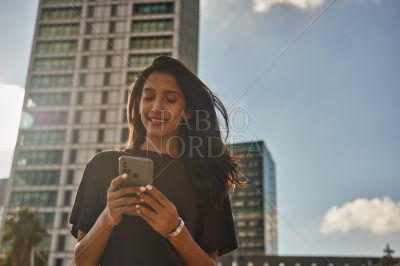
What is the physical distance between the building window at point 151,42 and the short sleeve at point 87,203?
56498mm

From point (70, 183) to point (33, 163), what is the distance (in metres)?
7.12

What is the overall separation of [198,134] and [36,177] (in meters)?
60.6

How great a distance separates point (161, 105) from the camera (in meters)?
2.42

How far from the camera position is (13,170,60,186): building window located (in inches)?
2240

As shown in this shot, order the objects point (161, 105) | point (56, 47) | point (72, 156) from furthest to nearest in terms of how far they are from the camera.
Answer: point (56, 47) < point (72, 156) < point (161, 105)

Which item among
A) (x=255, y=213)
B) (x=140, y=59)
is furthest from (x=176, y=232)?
(x=255, y=213)

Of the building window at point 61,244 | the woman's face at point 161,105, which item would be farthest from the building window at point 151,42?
the woman's face at point 161,105

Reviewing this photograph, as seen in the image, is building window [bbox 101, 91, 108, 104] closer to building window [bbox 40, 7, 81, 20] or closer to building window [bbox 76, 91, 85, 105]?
building window [bbox 76, 91, 85, 105]

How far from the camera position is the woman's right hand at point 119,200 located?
73.9 inches

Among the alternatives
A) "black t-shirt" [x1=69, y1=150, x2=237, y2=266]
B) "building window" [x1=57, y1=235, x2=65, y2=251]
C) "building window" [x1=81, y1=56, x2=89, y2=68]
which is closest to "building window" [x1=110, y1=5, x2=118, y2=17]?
"building window" [x1=81, y1=56, x2=89, y2=68]

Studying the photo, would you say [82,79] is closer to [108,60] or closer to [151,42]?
[108,60]

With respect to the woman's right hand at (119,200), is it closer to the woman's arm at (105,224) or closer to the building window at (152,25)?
the woman's arm at (105,224)

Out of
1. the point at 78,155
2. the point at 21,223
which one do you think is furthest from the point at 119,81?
the point at 21,223

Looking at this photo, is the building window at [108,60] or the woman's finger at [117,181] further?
the building window at [108,60]
